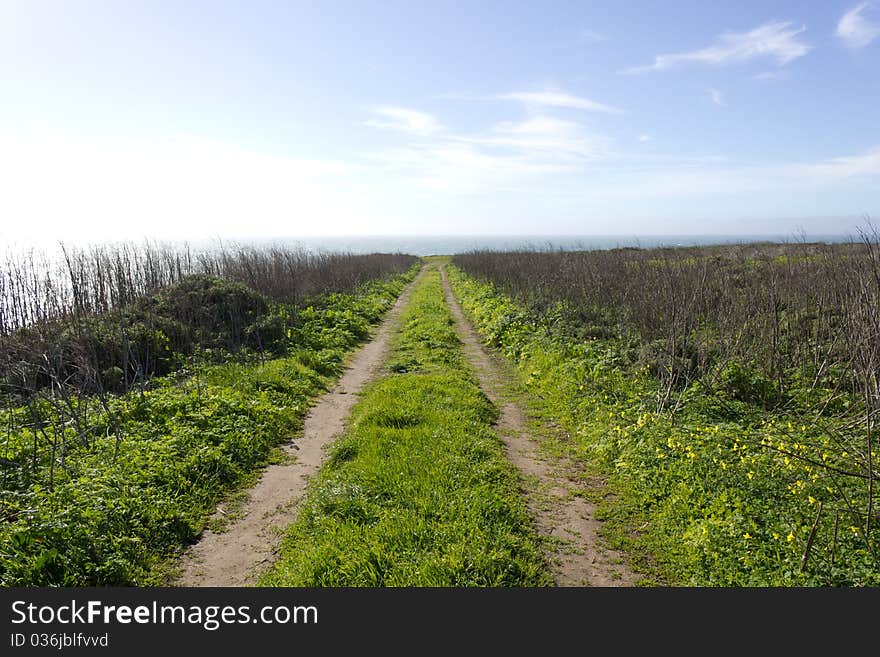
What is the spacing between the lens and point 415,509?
4.95 m

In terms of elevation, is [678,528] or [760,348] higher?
[760,348]

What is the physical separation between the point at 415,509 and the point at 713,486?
315 centimetres

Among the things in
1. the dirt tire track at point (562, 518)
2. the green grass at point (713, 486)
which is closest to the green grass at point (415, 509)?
the dirt tire track at point (562, 518)

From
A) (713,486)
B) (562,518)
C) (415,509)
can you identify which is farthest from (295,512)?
(713,486)

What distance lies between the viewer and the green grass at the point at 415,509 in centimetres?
401

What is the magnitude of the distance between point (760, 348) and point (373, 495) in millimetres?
7621

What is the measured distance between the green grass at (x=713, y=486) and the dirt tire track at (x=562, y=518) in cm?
22

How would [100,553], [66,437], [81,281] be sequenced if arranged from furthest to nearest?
[81,281] → [66,437] → [100,553]

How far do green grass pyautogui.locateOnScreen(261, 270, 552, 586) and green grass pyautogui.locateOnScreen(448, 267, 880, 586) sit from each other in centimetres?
114

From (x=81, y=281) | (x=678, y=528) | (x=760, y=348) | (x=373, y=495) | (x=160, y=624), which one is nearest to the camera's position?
(x=160, y=624)

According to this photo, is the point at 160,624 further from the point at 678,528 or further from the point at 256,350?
the point at 256,350

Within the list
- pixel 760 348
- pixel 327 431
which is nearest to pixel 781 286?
pixel 760 348

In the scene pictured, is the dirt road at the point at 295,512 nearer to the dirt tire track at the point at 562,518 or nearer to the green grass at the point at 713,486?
the dirt tire track at the point at 562,518

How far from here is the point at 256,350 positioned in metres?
11.9
